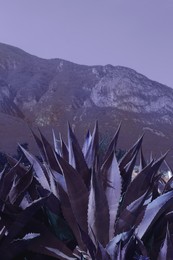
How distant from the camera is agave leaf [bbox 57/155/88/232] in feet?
5.80

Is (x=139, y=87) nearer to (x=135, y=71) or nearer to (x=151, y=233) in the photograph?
(x=135, y=71)

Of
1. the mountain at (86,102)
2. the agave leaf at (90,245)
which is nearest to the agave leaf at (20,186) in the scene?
the agave leaf at (90,245)

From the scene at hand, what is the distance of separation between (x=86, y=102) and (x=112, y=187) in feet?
64.8

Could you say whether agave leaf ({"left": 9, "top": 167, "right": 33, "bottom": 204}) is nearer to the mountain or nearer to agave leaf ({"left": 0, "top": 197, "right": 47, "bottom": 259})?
agave leaf ({"left": 0, "top": 197, "right": 47, "bottom": 259})

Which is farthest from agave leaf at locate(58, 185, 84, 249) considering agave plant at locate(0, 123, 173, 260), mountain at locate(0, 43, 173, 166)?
mountain at locate(0, 43, 173, 166)

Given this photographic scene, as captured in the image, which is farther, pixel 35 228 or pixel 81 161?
pixel 81 161

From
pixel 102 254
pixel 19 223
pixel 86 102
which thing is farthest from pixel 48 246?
pixel 86 102

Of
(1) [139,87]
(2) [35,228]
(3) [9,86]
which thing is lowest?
(3) [9,86]

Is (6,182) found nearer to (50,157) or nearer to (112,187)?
(50,157)

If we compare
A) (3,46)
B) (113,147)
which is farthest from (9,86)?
(113,147)

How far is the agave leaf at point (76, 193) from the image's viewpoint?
A: 5.80 feet

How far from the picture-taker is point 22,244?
1.65m

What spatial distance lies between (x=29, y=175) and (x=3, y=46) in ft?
88.1

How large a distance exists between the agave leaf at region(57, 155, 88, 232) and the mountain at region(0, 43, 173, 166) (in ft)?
51.8
